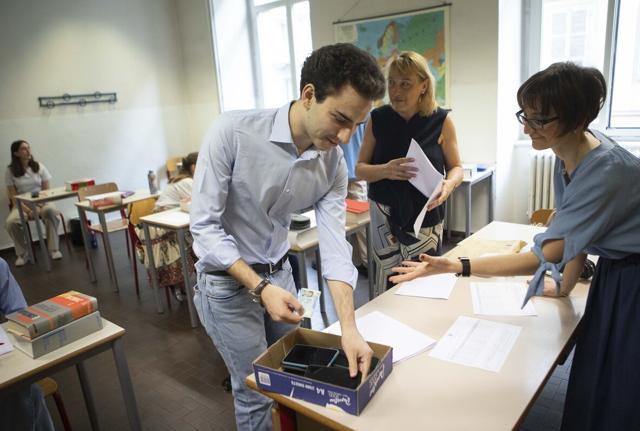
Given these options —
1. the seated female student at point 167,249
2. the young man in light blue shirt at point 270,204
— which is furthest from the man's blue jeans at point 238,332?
the seated female student at point 167,249

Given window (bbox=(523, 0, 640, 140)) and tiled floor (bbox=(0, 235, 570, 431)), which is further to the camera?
window (bbox=(523, 0, 640, 140))

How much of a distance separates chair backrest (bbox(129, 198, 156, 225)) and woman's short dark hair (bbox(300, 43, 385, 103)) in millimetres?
3036

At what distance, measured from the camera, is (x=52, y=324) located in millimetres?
1675

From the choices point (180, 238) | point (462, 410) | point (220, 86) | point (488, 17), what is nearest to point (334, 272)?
point (462, 410)

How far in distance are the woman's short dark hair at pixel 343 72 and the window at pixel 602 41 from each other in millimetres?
3863

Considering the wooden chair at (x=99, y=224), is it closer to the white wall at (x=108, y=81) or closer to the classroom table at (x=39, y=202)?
the classroom table at (x=39, y=202)

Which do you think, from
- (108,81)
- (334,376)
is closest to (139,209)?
(334,376)

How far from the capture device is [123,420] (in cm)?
249

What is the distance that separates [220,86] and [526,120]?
6112 mm

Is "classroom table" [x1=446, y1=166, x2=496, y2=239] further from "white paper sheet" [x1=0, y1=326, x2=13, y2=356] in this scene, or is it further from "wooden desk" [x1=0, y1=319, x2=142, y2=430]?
"white paper sheet" [x1=0, y1=326, x2=13, y2=356]

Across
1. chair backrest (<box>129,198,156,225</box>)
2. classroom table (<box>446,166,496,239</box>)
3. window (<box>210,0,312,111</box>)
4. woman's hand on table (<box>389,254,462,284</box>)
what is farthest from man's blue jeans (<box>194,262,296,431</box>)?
window (<box>210,0,312,111</box>)

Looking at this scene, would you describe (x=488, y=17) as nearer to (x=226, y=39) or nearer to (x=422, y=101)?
(x=422, y=101)

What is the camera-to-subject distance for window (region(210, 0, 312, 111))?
641 centimetres

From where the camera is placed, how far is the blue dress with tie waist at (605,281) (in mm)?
1221
